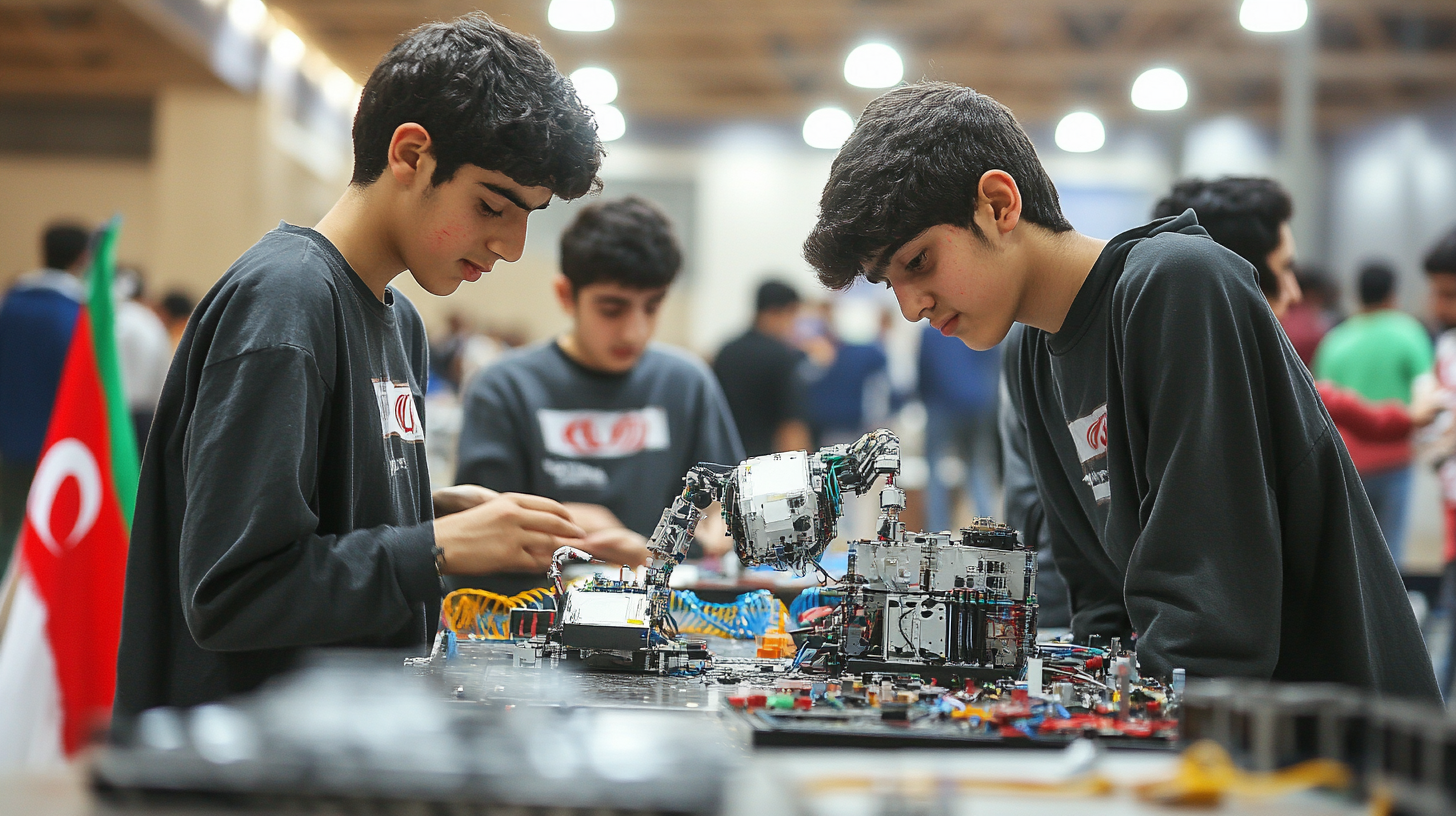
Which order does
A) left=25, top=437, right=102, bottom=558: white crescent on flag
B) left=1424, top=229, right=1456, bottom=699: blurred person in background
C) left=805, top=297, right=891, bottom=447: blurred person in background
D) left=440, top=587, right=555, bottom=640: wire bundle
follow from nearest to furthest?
left=440, top=587, right=555, bottom=640: wire bundle → left=25, top=437, right=102, bottom=558: white crescent on flag → left=1424, top=229, right=1456, bottom=699: blurred person in background → left=805, top=297, right=891, bottom=447: blurred person in background

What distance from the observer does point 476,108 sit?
1719mm

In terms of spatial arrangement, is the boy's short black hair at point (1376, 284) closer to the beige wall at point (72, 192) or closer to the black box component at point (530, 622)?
the black box component at point (530, 622)

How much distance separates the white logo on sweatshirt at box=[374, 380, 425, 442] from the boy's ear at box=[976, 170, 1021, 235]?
0.94m

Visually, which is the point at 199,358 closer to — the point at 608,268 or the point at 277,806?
the point at 277,806

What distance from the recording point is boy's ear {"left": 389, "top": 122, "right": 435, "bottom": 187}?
1.72 meters

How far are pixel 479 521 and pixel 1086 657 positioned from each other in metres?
0.89

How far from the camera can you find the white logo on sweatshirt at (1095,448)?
5.84 ft

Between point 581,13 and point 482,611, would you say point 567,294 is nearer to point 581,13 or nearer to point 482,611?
point 482,611

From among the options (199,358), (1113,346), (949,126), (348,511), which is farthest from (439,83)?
(1113,346)

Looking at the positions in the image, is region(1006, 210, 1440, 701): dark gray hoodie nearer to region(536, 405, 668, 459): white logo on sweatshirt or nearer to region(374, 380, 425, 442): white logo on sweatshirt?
region(374, 380, 425, 442): white logo on sweatshirt

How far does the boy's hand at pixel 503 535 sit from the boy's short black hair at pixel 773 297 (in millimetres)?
4642

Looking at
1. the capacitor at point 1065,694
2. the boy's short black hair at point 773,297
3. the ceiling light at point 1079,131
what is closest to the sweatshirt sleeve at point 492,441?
the capacitor at point 1065,694

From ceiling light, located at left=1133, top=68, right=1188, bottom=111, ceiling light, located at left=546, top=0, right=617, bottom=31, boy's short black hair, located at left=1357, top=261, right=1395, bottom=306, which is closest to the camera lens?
boy's short black hair, located at left=1357, top=261, right=1395, bottom=306

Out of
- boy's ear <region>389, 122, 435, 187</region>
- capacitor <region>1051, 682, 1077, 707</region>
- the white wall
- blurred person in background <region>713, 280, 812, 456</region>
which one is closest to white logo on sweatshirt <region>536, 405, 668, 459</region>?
boy's ear <region>389, 122, 435, 187</region>
